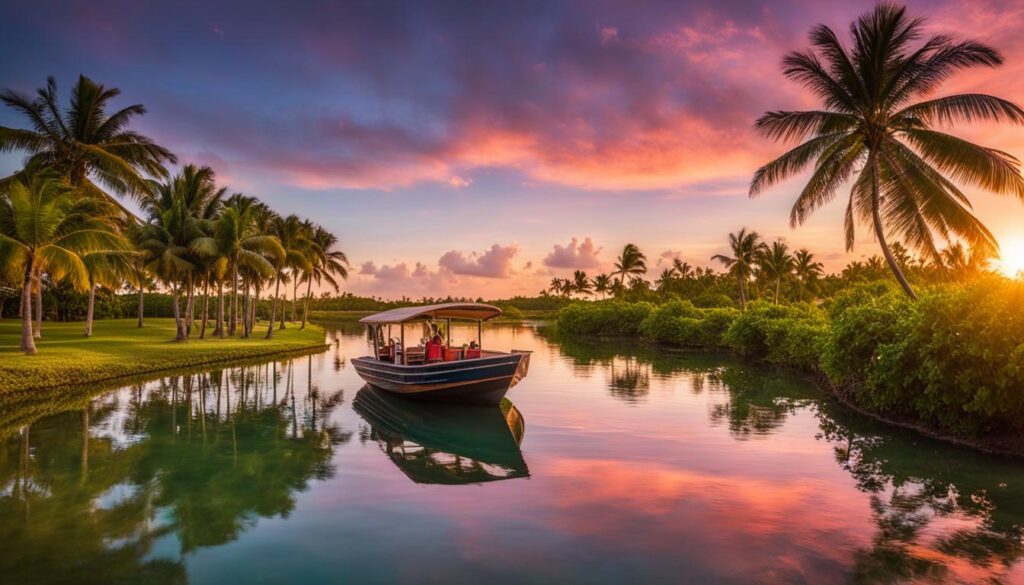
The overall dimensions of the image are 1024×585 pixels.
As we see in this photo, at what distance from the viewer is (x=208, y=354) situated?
2669 cm

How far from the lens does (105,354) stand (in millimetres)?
22547

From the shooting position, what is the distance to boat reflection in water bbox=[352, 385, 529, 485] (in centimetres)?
1042

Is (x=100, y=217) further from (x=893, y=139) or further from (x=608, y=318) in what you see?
(x=608, y=318)

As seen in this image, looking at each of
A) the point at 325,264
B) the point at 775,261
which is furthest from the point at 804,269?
the point at 325,264

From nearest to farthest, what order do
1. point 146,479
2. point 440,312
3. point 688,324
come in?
1. point 146,479
2. point 440,312
3. point 688,324

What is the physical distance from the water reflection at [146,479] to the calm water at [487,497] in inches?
1.8

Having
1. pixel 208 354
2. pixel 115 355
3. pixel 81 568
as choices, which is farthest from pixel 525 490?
pixel 208 354

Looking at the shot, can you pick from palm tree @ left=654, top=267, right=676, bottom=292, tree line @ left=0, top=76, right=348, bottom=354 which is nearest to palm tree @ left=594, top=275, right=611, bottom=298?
palm tree @ left=654, top=267, right=676, bottom=292

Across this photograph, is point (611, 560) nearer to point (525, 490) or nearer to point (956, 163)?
point (525, 490)

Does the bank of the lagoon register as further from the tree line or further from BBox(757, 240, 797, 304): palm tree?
BBox(757, 240, 797, 304): palm tree

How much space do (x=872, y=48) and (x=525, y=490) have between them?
15945mm

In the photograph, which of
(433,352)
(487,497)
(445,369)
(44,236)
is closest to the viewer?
(487,497)

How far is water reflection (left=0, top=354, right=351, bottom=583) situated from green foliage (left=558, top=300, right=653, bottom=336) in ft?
136

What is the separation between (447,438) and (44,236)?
596 inches
